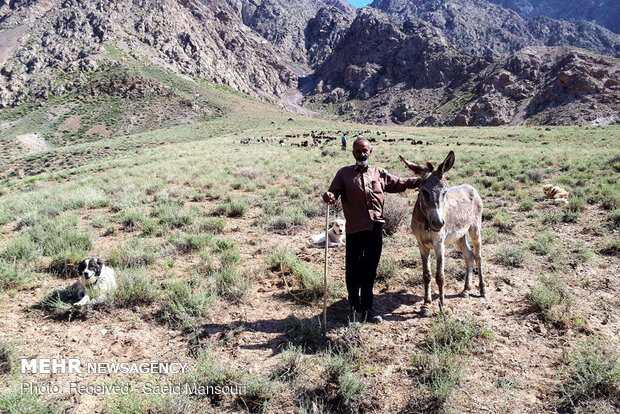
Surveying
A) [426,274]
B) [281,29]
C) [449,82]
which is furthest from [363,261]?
[281,29]

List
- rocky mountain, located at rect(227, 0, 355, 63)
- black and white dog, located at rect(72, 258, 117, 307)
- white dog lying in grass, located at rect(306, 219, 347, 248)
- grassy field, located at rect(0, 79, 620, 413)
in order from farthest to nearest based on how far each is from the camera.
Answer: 1. rocky mountain, located at rect(227, 0, 355, 63)
2. white dog lying in grass, located at rect(306, 219, 347, 248)
3. black and white dog, located at rect(72, 258, 117, 307)
4. grassy field, located at rect(0, 79, 620, 413)

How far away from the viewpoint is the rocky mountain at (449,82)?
225 feet

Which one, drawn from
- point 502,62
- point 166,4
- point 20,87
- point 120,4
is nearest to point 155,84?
point 20,87

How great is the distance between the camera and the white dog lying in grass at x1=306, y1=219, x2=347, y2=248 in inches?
266

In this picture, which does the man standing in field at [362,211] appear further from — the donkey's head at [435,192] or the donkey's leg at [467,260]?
the donkey's leg at [467,260]

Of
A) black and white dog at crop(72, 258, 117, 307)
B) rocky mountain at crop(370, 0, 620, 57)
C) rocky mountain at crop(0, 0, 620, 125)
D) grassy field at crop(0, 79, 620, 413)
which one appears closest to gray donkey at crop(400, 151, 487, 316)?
grassy field at crop(0, 79, 620, 413)

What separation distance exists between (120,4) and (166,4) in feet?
61.4

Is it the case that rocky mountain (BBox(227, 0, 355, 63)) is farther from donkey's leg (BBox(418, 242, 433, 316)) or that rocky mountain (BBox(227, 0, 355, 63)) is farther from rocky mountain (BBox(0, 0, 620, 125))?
donkey's leg (BBox(418, 242, 433, 316))

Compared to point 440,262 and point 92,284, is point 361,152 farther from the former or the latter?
point 92,284

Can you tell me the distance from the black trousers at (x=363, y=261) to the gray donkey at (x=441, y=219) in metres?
0.62

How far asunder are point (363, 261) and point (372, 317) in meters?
0.80

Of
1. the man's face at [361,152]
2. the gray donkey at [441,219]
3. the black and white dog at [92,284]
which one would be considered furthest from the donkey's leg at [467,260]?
the black and white dog at [92,284]

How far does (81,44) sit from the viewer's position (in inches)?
3054

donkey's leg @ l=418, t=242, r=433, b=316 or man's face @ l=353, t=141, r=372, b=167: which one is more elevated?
man's face @ l=353, t=141, r=372, b=167
